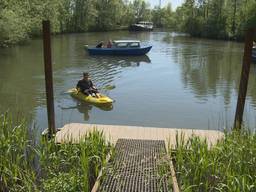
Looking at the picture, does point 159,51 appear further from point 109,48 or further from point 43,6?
point 43,6

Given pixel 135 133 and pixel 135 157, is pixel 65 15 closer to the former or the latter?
pixel 135 133

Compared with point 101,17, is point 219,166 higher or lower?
lower

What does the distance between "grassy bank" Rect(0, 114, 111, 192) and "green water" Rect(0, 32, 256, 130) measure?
423cm

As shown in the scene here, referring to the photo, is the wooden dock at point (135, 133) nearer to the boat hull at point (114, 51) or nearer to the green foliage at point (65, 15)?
the boat hull at point (114, 51)

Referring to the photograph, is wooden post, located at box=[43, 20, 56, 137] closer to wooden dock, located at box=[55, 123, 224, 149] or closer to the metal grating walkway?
wooden dock, located at box=[55, 123, 224, 149]

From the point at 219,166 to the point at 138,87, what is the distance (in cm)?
1366

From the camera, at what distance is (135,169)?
622 centimetres

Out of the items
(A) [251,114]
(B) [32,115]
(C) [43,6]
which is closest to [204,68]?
(A) [251,114]

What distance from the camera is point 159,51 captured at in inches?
1400

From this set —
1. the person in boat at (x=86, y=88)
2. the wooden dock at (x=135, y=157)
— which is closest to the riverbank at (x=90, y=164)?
the wooden dock at (x=135, y=157)

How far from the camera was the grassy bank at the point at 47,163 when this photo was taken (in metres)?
5.53

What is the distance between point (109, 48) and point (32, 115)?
55.3ft

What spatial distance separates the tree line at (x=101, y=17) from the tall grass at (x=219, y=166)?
86.5 ft

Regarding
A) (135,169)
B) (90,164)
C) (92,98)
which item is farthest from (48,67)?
(92,98)
